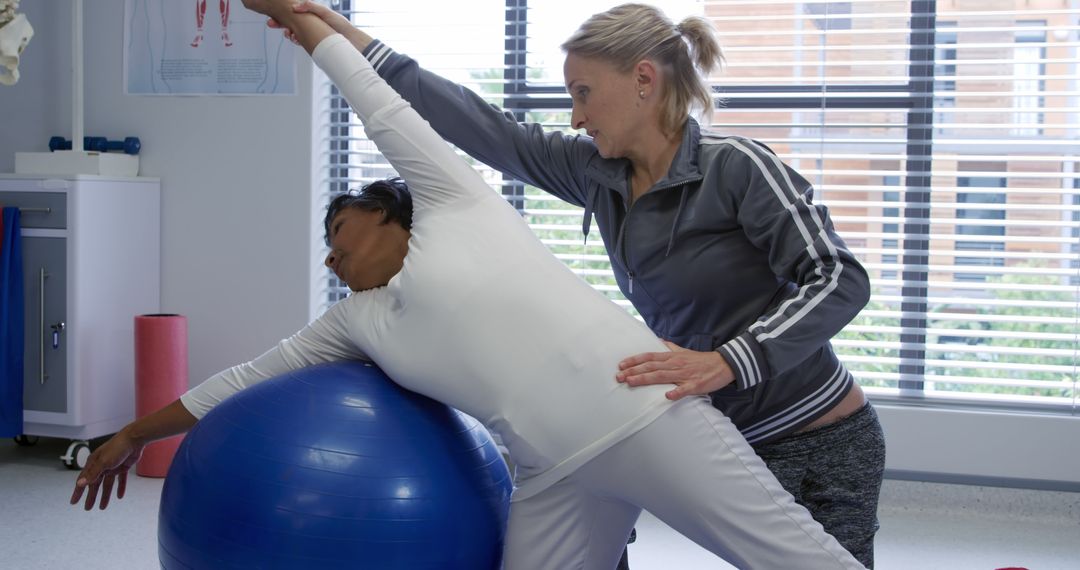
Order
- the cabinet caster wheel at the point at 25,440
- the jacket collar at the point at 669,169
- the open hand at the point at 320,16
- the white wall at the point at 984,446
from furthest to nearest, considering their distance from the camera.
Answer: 1. the cabinet caster wheel at the point at 25,440
2. the white wall at the point at 984,446
3. the open hand at the point at 320,16
4. the jacket collar at the point at 669,169

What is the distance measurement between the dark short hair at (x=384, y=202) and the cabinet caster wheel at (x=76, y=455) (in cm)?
210

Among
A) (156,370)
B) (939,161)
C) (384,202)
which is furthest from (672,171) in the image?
(156,370)

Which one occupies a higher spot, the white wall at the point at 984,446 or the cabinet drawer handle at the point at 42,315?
the cabinet drawer handle at the point at 42,315

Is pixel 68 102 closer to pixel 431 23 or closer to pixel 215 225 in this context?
pixel 215 225

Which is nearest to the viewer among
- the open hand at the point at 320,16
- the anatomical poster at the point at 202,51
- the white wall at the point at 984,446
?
the open hand at the point at 320,16

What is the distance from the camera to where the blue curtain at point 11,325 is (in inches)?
135

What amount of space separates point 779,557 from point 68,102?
331cm

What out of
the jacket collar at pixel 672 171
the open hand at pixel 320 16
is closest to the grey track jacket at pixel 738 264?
the jacket collar at pixel 672 171

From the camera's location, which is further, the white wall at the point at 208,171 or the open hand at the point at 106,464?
the white wall at the point at 208,171

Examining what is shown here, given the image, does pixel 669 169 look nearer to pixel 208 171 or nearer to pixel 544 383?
pixel 544 383

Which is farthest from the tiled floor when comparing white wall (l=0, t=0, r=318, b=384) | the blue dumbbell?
the blue dumbbell

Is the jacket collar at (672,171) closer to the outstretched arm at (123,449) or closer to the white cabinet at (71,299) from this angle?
the outstretched arm at (123,449)

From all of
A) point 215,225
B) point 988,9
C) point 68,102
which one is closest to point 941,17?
point 988,9

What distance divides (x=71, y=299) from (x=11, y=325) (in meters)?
0.22
